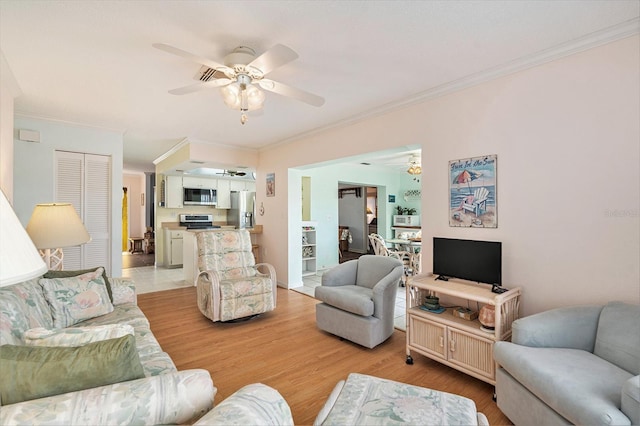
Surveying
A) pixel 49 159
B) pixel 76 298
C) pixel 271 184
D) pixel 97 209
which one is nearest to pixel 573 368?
pixel 76 298

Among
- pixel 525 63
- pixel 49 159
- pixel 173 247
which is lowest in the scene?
pixel 173 247

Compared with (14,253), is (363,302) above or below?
below

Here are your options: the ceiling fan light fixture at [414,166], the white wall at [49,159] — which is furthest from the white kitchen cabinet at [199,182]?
the ceiling fan light fixture at [414,166]

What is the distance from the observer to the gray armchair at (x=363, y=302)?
2846mm

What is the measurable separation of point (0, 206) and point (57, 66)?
2.53 metres

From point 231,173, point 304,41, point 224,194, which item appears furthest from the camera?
point 224,194

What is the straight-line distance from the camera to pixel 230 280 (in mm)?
3633

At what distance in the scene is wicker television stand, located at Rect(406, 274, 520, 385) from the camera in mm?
2152

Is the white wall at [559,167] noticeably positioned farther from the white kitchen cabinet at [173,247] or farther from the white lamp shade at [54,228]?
the white kitchen cabinet at [173,247]

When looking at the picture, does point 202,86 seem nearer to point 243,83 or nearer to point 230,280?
point 243,83

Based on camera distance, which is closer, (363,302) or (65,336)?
(65,336)

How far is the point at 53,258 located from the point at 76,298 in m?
1.18

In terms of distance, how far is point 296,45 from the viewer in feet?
7.22

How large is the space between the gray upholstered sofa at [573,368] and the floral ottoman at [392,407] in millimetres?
499
